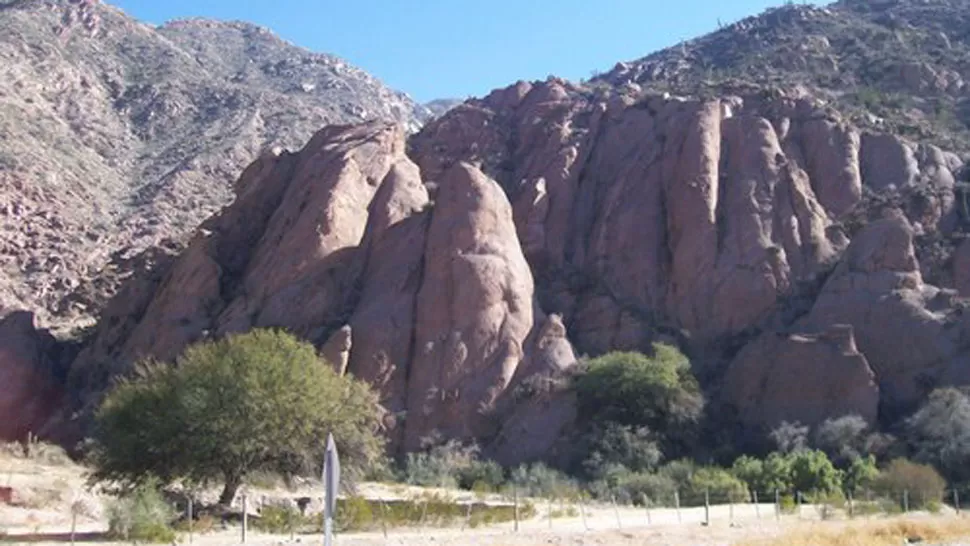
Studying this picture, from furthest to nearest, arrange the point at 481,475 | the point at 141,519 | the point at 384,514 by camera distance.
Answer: the point at 481,475 → the point at 384,514 → the point at 141,519

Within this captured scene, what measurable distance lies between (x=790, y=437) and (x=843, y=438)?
230cm

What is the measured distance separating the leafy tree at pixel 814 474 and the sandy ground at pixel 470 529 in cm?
339

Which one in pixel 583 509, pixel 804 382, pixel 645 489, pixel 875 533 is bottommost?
pixel 875 533

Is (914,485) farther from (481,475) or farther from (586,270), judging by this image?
(586,270)

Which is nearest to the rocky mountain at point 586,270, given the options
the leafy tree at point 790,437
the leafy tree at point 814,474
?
the leafy tree at point 790,437

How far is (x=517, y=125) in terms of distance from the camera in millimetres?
79500

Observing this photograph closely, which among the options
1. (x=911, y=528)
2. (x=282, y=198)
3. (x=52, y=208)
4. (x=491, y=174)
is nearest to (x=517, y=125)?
(x=491, y=174)

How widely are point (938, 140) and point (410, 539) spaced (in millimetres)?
53076

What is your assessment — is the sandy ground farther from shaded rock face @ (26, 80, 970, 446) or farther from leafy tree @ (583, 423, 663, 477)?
shaded rock face @ (26, 80, 970, 446)

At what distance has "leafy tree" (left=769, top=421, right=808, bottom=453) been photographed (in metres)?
47.7

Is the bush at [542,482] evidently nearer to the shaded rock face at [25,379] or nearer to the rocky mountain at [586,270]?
the rocky mountain at [586,270]

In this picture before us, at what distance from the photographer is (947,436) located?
44.9 meters

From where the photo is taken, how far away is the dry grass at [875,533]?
27141mm

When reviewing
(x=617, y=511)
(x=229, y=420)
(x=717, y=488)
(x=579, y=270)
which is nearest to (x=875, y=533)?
(x=617, y=511)
